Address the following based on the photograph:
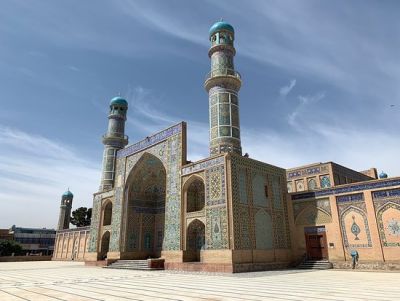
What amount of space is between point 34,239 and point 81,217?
16.0 metres

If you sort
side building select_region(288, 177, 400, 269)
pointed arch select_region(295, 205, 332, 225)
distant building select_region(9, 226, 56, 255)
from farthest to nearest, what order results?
distant building select_region(9, 226, 56, 255) → pointed arch select_region(295, 205, 332, 225) → side building select_region(288, 177, 400, 269)

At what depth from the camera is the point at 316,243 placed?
637 inches

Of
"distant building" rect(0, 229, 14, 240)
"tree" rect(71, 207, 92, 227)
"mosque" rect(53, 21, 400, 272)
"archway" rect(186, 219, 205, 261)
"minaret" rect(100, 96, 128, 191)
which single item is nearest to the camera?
"mosque" rect(53, 21, 400, 272)

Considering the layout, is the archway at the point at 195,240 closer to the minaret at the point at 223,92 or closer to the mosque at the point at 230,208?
the mosque at the point at 230,208

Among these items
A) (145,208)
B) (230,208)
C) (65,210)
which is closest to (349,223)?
(230,208)

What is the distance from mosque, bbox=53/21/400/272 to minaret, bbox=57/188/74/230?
18.4 metres

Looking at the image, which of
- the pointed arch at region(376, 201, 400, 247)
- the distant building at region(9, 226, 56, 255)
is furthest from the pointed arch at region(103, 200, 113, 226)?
the distant building at region(9, 226, 56, 255)

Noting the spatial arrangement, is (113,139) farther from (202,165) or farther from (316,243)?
(316,243)

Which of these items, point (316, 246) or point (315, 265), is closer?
point (315, 265)

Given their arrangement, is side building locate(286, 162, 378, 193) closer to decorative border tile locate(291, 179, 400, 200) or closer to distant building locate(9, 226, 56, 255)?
decorative border tile locate(291, 179, 400, 200)

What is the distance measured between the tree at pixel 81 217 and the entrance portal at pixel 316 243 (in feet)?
116

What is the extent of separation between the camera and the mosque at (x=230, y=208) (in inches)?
553

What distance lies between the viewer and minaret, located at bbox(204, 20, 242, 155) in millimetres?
17312

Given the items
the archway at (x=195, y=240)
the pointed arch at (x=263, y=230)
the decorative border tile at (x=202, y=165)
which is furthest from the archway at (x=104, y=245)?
the pointed arch at (x=263, y=230)
